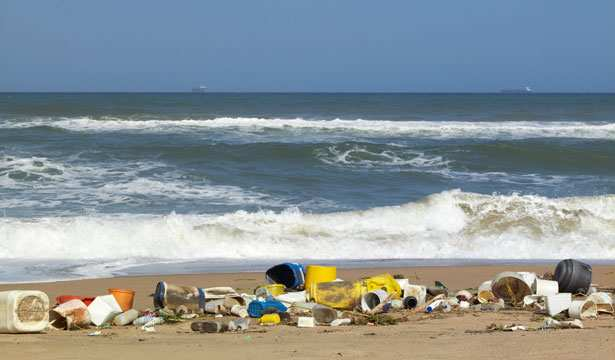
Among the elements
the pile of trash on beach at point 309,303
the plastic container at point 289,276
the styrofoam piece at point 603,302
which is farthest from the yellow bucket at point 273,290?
the styrofoam piece at point 603,302

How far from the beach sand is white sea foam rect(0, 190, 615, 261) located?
4.96 meters

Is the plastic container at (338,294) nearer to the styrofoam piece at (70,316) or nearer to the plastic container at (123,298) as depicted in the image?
the plastic container at (123,298)

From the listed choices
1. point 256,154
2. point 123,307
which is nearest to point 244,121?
point 256,154

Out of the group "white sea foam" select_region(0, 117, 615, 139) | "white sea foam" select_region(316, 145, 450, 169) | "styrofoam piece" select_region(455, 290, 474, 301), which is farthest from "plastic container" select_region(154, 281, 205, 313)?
"white sea foam" select_region(0, 117, 615, 139)

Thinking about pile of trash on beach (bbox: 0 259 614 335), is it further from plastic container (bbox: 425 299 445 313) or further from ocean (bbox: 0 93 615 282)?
ocean (bbox: 0 93 615 282)

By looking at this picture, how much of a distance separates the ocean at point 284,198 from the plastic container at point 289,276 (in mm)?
2067

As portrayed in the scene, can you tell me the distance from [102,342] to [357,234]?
7252mm

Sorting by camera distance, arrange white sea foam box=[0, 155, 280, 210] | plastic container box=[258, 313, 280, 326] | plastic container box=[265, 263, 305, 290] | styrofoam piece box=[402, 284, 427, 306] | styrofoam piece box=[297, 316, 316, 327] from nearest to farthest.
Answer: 1. styrofoam piece box=[297, 316, 316, 327]
2. plastic container box=[258, 313, 280, 326]
3. styrofoam piece box=[402, 284, 427, 306]
4. plastic container box=[265, 263, 305, 290]
5. white sea foam box=[0, 155, 280, 210]

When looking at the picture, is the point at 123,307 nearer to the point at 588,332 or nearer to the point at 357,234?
the point at 588,332

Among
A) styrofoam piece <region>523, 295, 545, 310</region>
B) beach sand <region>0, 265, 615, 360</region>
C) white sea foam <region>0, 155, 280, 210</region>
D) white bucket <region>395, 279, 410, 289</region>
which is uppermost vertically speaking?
white sea foam <region>0, 155, 280, 210</region>

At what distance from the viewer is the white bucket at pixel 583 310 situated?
7039 millimetres

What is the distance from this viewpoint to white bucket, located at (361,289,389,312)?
7512 mm

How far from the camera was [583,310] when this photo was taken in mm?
7156

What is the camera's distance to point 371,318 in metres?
7.11
